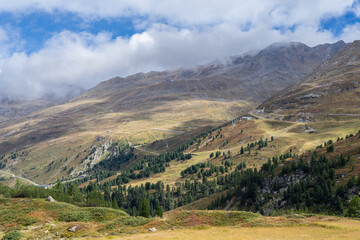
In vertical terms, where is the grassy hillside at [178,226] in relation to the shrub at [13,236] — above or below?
below

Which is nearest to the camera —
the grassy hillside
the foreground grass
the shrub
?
the foreground grass

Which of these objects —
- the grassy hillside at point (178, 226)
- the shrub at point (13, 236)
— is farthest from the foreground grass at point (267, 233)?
the shrub at point (13, 236)

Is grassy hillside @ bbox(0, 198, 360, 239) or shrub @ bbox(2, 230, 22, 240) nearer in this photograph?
grassy hillside @ bbox(0, 198, 360, 239)

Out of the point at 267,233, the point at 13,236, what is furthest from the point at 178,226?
the point at 13,236

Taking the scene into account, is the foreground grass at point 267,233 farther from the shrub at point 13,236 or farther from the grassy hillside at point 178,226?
the shrub at point 13,236

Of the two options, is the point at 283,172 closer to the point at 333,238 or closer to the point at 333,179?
the point at 333,179

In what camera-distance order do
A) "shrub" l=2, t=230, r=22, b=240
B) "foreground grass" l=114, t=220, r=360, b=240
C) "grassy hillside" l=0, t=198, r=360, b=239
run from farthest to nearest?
1. "shrub" l=2, t=230, r=22, b=240
2. "grassy hillside" l=0, t=198, r=360, b=239
3. "foreground grass" l=114, t=220, r=360, b=240

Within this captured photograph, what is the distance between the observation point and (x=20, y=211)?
228ft

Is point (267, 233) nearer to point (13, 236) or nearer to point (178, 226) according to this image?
point (178, 226)

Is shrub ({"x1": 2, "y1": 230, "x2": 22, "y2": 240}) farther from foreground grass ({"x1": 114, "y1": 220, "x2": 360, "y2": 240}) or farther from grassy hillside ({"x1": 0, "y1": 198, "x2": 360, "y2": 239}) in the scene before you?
foreground grass ({"x1": 114, "y1": 220, "x2": 360, "y2": 240})

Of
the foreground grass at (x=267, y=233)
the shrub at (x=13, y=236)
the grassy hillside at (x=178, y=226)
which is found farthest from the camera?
the shrub at (x=13, y=236)

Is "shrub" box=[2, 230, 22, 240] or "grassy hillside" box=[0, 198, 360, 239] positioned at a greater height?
"shrub" box=[2, 230, 22, 240]

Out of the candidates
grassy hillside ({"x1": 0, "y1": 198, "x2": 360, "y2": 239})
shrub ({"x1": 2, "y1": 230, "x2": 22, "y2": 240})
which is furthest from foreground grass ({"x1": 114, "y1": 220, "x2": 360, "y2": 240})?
shrub ({"x1": 2, "y1": 230, "x2": 22, "y2": 240})

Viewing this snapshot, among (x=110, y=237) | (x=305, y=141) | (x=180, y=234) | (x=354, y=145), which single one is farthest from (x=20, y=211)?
(x=305, y=141)
